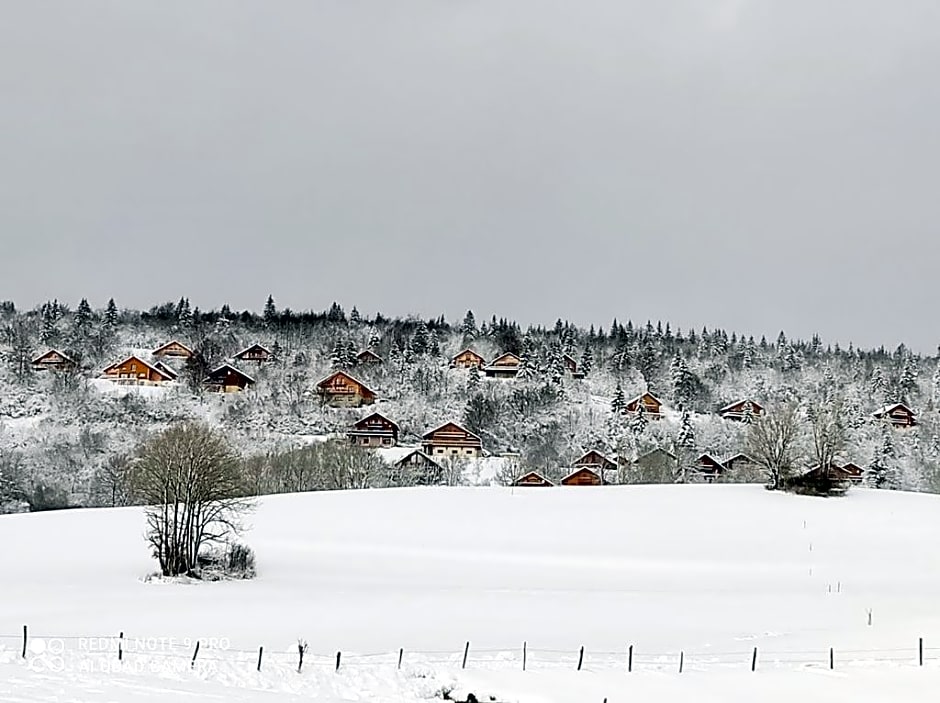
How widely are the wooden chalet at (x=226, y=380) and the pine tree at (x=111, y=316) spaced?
1643 inches

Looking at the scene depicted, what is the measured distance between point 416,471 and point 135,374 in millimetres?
53110

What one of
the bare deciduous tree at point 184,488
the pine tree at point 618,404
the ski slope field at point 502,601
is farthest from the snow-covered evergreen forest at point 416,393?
the bare deciduous tree at point 184,488

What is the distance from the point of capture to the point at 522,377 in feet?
462

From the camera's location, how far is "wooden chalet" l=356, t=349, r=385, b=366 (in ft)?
487

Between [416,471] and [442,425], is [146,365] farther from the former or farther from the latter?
[416,471]

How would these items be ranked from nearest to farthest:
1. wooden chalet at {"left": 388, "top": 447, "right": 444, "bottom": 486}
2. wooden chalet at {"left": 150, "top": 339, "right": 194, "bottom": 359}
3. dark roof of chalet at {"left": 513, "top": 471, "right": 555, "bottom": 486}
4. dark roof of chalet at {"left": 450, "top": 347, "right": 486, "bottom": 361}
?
dark roof of chalet at {"left": 513, "top": 471, "right": 555, "bottom": 486}
wooden chalet at {"left": 388, "top": 447, "right": 444, "bottom": 486}
wooden chalet at {"left": 150, "top": 339, "right": 194, "bottom": 359}
dark roof of chalet at {"left": 450, "top": 347, "right": 486, "bottom": 361}

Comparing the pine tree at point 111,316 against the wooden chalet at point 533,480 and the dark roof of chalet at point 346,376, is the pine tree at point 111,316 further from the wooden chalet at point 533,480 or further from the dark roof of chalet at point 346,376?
the wooden chalet at point 533,480

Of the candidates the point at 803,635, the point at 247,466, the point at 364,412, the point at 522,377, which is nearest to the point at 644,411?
the point at 522,377

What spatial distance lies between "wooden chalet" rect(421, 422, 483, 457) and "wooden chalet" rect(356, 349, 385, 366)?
137ft

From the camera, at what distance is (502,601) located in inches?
1345

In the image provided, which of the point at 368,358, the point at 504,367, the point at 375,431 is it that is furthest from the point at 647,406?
the point at 368,358

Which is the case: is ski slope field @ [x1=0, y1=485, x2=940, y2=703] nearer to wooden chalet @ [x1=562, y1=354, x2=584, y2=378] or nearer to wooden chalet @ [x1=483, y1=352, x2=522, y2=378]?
wooden chalet @ [x1=483, y1=352, x2=522, y2=378]

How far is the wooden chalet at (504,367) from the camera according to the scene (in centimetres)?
14500

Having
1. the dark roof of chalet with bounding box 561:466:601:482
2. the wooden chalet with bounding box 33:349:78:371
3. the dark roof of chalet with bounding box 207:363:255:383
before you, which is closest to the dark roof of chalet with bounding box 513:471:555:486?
the dark roof of chalet with bounding box 561:466:601:482
